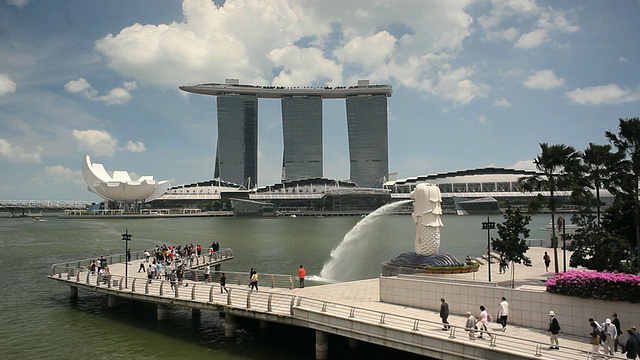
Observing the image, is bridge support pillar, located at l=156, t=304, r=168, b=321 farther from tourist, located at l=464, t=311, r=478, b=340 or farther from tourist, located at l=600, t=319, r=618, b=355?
tourist, located at l=600, t=319, r=618, b=355

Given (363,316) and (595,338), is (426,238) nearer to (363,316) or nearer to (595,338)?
(363,316)

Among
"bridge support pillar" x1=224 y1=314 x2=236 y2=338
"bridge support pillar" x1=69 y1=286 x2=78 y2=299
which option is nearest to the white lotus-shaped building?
"bridge support pillar" x1=69 y1=286 x2=78 y2=299

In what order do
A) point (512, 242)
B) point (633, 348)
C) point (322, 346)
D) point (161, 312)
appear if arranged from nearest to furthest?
point (633, 348)
point (322, 346)
point (161, 312)
point (512, 242)

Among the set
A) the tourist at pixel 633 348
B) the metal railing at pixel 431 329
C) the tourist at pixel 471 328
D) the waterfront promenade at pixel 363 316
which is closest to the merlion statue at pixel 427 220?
the waterfront promenade at pixel 363 316

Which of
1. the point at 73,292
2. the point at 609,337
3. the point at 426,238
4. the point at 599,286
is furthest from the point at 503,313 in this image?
the point at 73,292

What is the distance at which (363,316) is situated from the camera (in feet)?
52.6

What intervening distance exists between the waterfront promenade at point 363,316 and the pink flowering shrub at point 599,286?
1.29 metres

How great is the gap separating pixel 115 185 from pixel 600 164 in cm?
14059

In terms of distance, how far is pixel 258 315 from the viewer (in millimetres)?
18125

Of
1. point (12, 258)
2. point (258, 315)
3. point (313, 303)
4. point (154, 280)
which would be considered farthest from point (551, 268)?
point (12, 258)

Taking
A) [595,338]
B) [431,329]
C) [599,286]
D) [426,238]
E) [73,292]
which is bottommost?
[73,292]

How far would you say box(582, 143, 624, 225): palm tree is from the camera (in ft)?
76.1

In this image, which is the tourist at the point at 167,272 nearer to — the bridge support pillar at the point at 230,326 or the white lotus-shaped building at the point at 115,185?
the bridge support pillar at the point at 230,326

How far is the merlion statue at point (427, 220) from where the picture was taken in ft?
75.5
